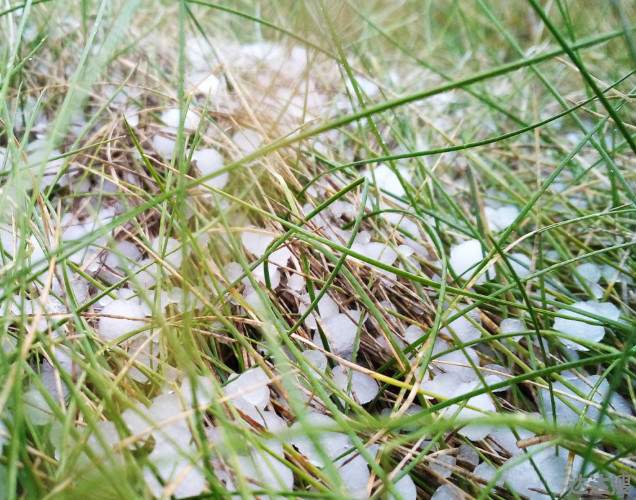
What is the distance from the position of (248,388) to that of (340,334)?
0.13m

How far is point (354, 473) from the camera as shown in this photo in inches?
18.7

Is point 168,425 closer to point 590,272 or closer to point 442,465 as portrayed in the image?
point 442,465

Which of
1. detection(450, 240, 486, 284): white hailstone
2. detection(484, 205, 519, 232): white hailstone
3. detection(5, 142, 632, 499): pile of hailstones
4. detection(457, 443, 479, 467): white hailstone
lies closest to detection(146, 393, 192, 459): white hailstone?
detection(5, 142, 632, 499): pile of hailstones

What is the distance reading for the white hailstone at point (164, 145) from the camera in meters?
0.75

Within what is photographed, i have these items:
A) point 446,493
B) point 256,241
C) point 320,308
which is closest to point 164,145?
point 256,241

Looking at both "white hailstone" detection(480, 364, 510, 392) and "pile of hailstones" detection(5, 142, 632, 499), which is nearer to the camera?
"pile of hailstones" detection(5, 142, 632, 499)

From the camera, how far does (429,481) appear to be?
50cm

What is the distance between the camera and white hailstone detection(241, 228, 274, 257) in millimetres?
625

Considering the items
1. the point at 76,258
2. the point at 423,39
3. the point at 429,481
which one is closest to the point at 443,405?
the point at 429,481

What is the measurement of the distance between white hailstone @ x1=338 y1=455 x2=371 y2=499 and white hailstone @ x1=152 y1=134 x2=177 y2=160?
447 mm

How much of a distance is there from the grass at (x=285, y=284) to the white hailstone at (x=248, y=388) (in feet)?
0.04

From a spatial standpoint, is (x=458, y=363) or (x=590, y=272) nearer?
(x=458, y=363)

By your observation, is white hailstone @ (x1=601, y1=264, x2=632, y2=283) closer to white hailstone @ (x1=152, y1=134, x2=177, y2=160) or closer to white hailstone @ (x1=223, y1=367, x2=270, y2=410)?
white hailstone @ (x1=223, y1=367, x2=270, y2=410)

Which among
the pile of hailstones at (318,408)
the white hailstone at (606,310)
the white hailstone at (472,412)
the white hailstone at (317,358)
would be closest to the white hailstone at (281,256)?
the pile of hailstones at (318,408)
